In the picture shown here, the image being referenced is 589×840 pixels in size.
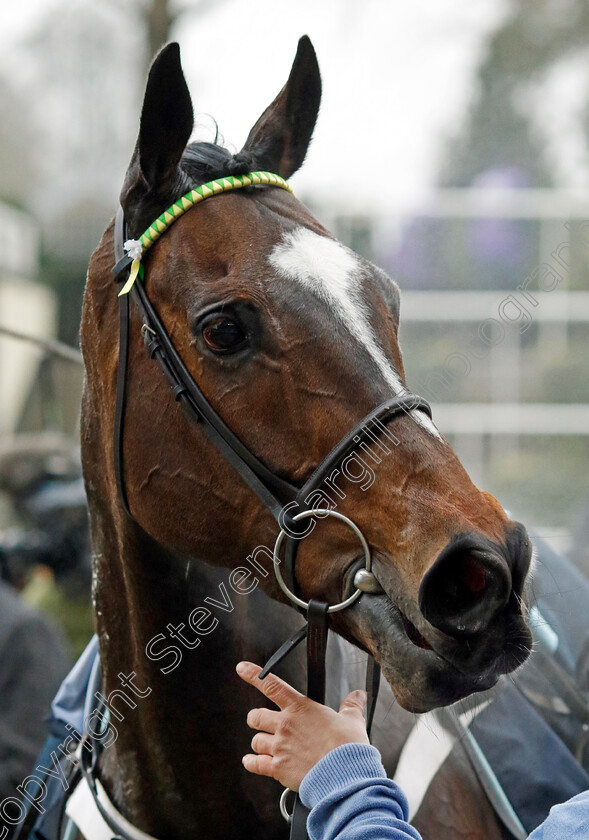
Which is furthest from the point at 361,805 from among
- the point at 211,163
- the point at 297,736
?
the point at 211,163

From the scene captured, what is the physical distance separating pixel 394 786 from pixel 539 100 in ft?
49.3

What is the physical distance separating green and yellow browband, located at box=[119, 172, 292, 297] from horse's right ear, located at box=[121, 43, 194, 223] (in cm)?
5

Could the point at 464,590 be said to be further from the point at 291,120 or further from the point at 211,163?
the point at 291,120

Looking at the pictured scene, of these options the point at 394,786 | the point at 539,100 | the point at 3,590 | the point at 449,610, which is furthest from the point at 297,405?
the point at 539,100

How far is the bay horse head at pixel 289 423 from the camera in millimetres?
1361

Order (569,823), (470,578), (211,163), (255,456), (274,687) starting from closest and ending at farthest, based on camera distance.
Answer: (569,823), (470,578), (274,687), (255,456), (211,163)

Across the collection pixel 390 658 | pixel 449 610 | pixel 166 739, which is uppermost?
pixel 449 610

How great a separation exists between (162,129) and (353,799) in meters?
1.28

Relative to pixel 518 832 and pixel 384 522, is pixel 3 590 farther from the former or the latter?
pixel 384 522

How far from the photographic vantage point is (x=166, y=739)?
1.83m

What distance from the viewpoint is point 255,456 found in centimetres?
163

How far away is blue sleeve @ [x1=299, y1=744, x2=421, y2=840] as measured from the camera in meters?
1.28

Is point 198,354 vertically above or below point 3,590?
above

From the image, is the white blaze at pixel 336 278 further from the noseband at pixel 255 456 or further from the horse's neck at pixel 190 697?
the horse's neck at pixel 190 697
